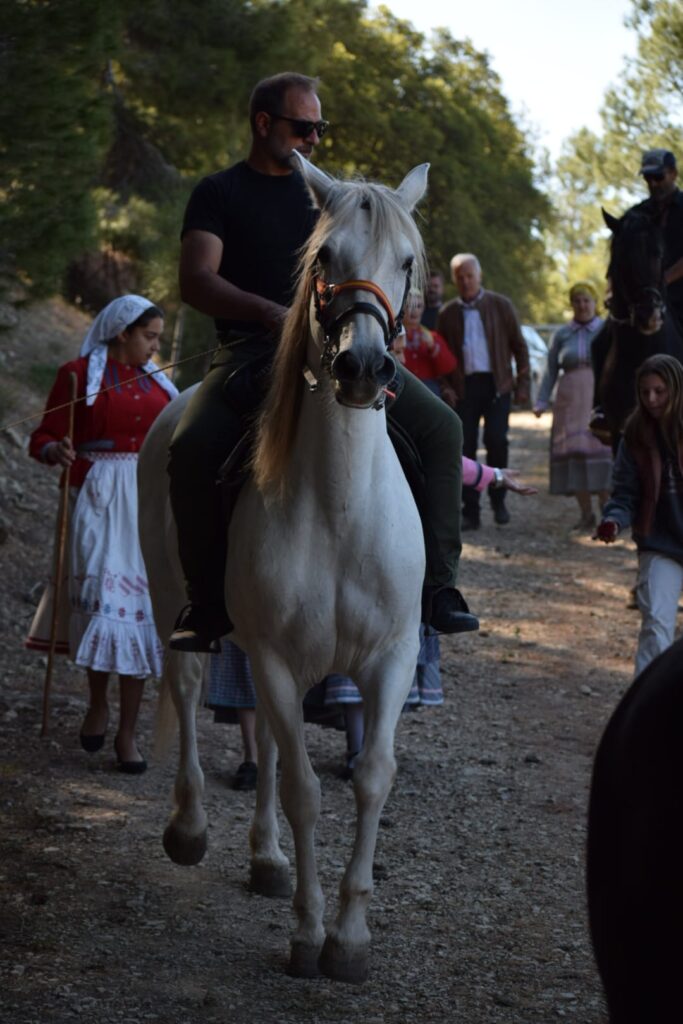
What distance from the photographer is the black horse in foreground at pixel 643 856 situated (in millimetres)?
1896

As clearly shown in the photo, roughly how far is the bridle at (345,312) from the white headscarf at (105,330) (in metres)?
3.14

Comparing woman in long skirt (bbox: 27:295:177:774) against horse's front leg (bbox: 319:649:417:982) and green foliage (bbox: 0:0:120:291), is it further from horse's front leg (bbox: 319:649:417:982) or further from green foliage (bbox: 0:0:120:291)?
horse's front leg (bbox: 319:649:417:982)

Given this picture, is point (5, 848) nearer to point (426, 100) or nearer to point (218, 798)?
point (218, 798)

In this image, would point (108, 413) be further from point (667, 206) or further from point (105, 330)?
point (667, 206)

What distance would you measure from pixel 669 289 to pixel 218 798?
5.55 metres

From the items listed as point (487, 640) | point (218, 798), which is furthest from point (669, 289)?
point (218, 798)

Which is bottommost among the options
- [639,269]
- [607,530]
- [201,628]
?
Answer: [201,628]

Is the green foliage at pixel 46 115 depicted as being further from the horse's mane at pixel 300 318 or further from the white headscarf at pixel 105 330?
the horse's mane at pixel 300 318

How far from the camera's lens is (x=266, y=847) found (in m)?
5.54

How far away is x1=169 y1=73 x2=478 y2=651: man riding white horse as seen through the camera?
5113 mm

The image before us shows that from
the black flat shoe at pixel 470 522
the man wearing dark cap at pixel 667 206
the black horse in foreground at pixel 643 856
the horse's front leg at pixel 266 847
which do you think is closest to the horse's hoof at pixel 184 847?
the horse's front leg at pixel 266 847

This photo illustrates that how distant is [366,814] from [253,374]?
5.20 feet

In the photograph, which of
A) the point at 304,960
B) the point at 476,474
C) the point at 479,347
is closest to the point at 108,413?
the point at 476,474

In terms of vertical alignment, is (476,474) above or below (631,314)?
below
